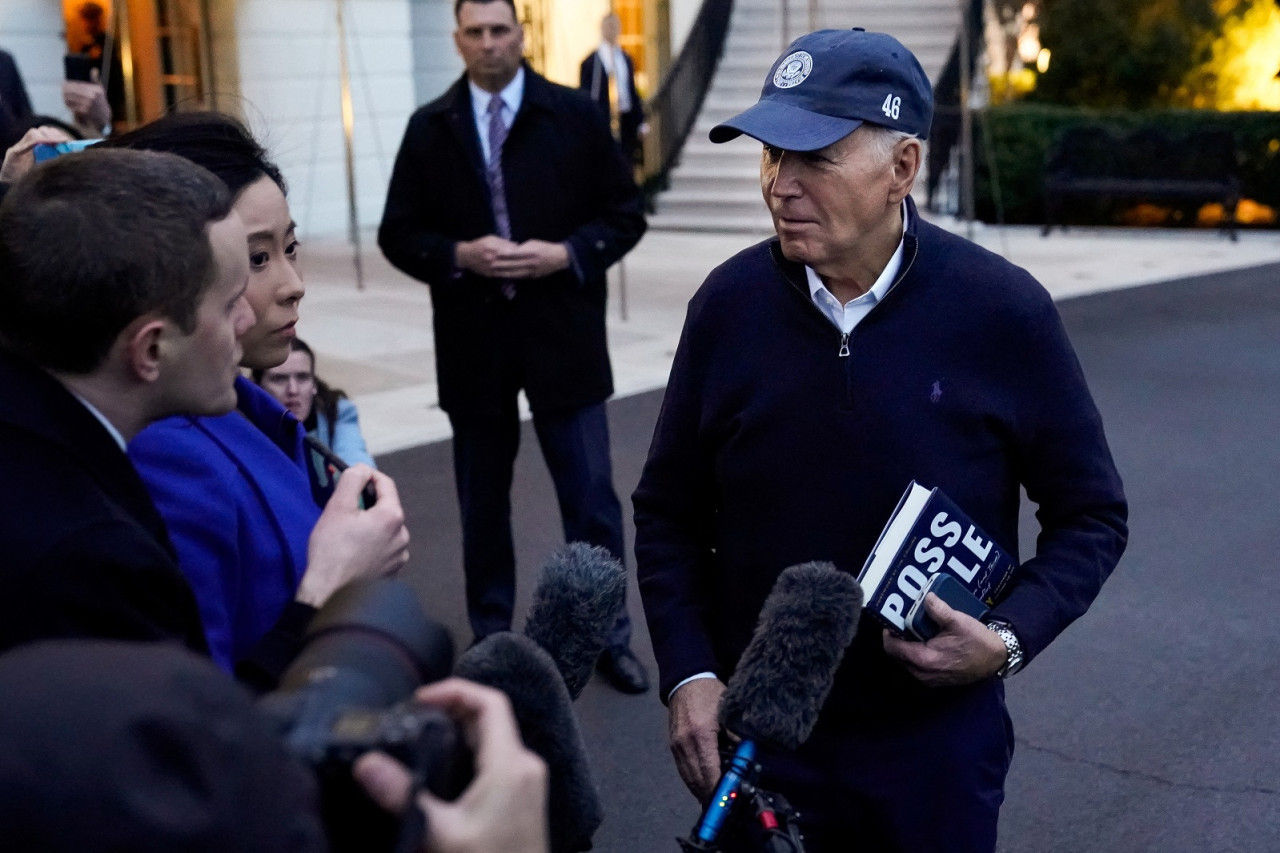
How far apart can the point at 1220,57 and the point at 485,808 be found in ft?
64.6

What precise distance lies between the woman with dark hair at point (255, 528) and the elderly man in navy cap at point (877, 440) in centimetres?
61

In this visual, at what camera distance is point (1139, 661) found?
17.3 ft

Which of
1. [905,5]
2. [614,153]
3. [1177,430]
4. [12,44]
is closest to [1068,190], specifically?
[905,5]

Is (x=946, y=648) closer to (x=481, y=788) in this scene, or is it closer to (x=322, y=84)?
(x=481, y=788)

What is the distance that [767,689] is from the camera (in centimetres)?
182


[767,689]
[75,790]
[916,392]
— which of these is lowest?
[767,689]

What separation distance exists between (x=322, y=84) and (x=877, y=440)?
1602cm

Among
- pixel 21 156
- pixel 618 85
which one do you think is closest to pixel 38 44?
pixel 618 85

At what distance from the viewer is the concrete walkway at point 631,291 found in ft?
31.1

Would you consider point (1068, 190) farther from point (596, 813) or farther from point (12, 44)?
point (596, 813)

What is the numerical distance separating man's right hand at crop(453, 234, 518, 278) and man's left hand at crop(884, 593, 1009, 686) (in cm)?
286

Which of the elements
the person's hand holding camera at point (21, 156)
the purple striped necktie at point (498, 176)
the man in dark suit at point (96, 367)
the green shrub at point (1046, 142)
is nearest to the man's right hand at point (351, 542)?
the man in dark suit at point (96, 367)

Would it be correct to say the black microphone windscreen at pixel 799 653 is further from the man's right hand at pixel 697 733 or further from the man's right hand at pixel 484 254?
the man's right hand at pixel 484 254

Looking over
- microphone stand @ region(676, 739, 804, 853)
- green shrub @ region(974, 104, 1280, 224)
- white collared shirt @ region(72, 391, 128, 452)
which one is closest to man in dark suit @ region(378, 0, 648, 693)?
microphone stand @ region(676, 739, 804, 853)
